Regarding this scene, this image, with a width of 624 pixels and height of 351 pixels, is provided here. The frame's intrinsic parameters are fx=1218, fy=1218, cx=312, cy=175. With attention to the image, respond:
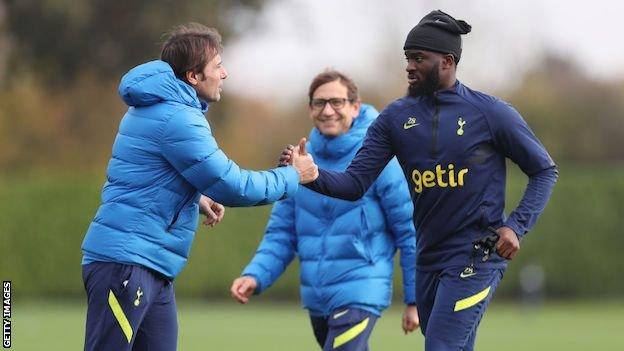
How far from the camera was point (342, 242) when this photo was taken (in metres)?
7.86

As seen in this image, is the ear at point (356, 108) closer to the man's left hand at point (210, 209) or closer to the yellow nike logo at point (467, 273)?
the man's left hand at point (210, 209)

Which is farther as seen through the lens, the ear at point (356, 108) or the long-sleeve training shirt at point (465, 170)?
the ear at point (356, 108)

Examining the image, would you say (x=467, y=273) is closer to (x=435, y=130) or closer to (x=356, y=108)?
(x=435, y=130)

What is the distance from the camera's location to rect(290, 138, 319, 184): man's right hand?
6691mm

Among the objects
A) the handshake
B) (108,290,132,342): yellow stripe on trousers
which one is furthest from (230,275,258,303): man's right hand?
(108,290,132,342): yellow stripe on trousers

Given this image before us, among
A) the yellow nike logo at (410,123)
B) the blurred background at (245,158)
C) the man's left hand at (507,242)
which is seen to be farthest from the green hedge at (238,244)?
the man's left hand at (507,242)

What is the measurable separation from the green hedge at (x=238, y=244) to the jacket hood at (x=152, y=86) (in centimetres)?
1791

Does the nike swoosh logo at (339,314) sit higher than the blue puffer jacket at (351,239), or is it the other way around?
the blue puffer jacket at (351,239)

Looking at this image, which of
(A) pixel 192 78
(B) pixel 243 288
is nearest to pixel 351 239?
(B) pixel 243 288

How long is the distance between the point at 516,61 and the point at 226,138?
11.6 m

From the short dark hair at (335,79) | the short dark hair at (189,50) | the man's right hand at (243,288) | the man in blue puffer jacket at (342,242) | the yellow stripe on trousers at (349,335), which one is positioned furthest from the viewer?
the short dark hair at (335,79)

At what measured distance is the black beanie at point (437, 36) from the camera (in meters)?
6.75

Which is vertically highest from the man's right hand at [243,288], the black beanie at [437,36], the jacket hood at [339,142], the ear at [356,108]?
the black beanie at [437,36]

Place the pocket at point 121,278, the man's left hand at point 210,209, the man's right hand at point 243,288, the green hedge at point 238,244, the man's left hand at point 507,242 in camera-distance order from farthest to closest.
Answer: the green hedge at point 238,244, the man's right hand at point 243,288, the man's left hand at point 210,209, the man's left hand at point 507,242, the pocket at point 121,278
